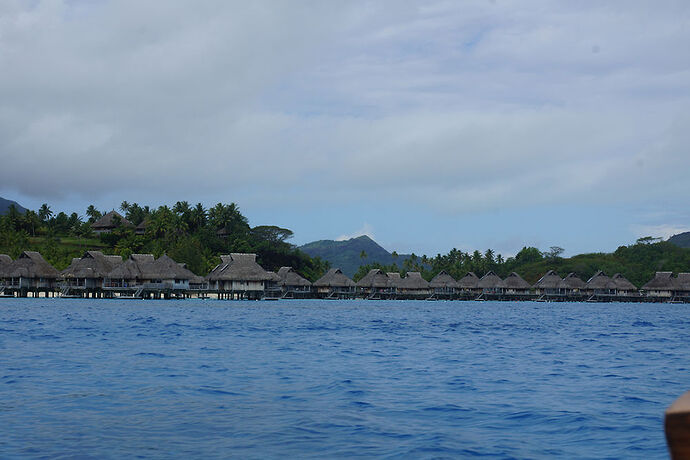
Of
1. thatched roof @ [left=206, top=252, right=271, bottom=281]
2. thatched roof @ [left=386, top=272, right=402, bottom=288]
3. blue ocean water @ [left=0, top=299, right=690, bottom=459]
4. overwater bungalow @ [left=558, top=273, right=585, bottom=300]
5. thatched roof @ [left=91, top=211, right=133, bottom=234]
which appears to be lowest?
blue ocean water @ [left=0, top=299, right=690, bottom=459]

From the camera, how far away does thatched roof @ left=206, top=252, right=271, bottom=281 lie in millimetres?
76125

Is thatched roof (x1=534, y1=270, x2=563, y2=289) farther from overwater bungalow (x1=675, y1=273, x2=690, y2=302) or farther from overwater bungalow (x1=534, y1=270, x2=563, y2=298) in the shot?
overwater bungalow (x1=675, y1=273, x2=690, y2=302)

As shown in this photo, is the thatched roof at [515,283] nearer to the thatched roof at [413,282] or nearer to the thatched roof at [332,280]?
the thatched roof at [413,282]

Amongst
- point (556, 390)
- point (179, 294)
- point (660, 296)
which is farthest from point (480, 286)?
point (556, 390)

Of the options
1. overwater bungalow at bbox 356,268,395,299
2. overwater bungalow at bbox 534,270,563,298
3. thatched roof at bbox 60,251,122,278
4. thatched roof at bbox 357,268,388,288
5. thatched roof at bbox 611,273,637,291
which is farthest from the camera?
overwater bungalow at bbox 534,270,563,298

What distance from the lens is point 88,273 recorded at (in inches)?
2931

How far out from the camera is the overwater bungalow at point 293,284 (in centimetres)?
9138

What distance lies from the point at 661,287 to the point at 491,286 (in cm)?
2383

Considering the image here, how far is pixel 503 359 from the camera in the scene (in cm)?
2038

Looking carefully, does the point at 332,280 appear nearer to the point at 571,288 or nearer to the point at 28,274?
the point at 571,288

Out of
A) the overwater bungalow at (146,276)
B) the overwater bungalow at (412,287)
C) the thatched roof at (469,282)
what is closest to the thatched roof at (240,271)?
the overwater bungalow at (146,276)

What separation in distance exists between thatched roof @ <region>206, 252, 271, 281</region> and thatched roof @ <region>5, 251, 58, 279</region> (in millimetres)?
17021

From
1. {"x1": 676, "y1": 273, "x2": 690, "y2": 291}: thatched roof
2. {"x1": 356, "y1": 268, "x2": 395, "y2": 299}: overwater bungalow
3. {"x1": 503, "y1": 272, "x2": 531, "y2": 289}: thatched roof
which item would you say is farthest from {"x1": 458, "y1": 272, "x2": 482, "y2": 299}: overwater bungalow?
{"x1": 676, "y1": 273, "x2": 690, "y2": 291}: thatched roof

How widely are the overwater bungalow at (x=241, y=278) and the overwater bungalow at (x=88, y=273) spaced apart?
35.8ft
